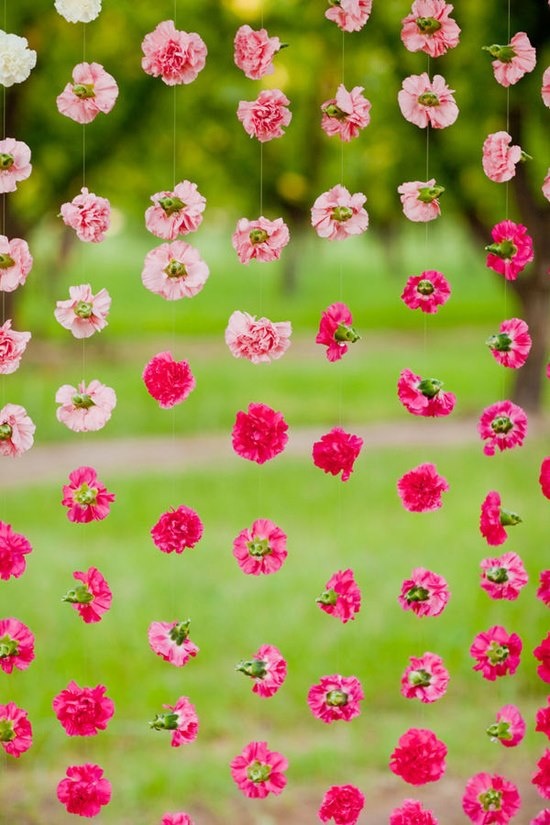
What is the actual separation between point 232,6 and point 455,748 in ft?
16.1

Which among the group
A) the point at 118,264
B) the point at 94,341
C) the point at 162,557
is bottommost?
the point at 162,557

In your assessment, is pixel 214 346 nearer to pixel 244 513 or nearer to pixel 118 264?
pixel 244 513

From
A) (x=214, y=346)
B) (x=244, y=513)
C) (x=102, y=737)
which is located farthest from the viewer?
(x=214, y=346)

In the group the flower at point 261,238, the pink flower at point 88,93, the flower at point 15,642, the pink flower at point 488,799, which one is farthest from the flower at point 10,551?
the pink flower at point 488,799

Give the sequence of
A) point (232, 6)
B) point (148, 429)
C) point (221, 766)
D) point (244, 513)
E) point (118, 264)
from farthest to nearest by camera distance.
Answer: point (118, 264) < point (148, 429) < point (232, 6) < point (244, 513) < point (221, 766)

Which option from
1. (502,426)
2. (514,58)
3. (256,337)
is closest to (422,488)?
(502,426)

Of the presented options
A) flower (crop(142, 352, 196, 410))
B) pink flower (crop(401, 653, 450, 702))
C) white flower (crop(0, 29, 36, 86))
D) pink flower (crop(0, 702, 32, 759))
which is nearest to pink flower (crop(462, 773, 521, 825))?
pink flower (crop(401, 653, 450, 702))

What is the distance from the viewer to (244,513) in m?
6.43

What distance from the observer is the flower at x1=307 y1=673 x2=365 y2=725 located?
220 cm

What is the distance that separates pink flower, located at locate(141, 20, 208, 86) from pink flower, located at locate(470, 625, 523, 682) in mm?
1138

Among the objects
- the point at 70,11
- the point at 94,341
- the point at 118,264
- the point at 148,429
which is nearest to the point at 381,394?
the point at 148,429

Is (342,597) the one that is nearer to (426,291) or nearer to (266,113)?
(426,291)

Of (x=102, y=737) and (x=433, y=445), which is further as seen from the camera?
(x=433, y=445)

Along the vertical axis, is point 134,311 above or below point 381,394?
above
